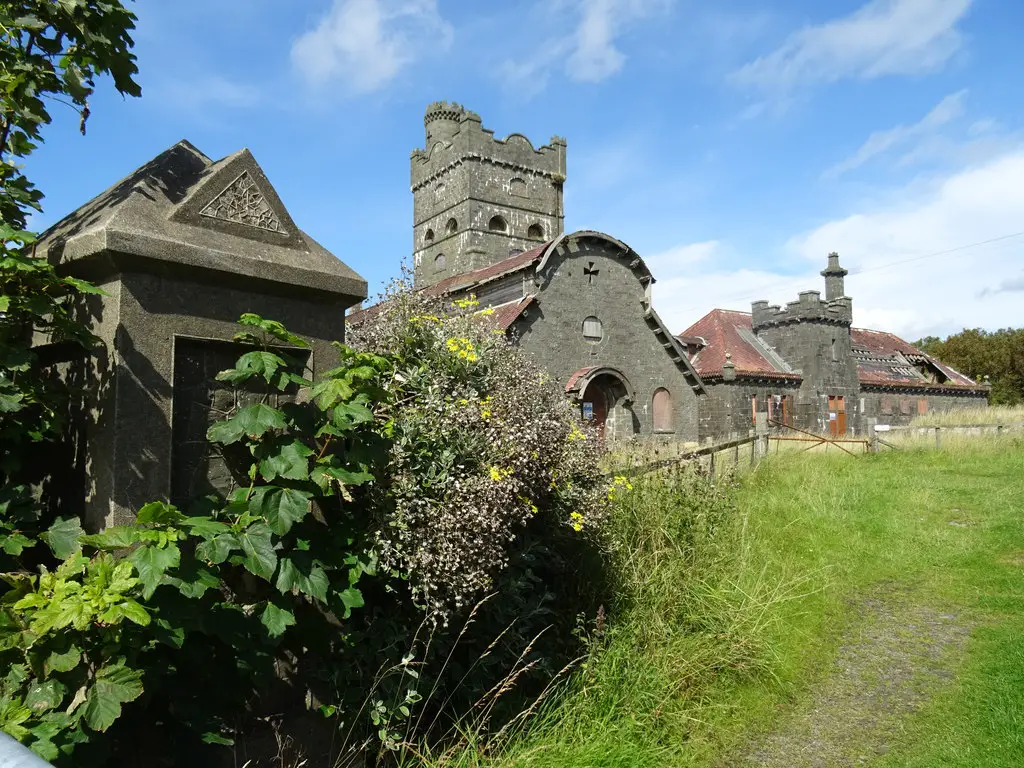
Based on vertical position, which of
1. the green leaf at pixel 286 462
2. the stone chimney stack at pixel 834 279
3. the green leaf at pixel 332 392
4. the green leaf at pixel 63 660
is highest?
the stone chimney stack at pixel 834 279

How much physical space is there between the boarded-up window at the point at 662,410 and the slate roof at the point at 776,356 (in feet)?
19.1

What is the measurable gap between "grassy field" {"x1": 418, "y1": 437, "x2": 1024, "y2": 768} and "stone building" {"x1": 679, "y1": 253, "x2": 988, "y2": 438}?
1780 cm

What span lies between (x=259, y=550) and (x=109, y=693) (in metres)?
0.65

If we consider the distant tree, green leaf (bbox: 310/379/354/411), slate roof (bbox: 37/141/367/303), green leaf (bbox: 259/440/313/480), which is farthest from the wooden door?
green leaf (bbox: 259/440/313/480)

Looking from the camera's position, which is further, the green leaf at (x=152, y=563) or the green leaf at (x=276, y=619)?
the green leaf at (x=276, y=619)

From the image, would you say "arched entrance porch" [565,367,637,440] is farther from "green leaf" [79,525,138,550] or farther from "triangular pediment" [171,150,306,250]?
"green leaf" [79,525,138,550]

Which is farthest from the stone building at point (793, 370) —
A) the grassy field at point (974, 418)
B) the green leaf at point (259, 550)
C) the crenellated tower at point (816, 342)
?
the green leaf at point (259, 550)

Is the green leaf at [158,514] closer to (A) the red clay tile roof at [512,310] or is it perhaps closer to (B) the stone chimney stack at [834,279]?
(A) the red clay tile roof at [512,310]

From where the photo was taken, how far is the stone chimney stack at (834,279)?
106ft

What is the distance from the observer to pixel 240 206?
3.55 m

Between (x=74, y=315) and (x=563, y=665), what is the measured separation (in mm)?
3507

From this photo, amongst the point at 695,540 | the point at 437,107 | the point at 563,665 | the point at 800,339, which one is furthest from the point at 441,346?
the point at 437,107

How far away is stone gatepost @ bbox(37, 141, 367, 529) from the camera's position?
2959mm

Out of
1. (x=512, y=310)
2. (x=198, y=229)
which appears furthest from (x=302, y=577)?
(x=512, y=310)
